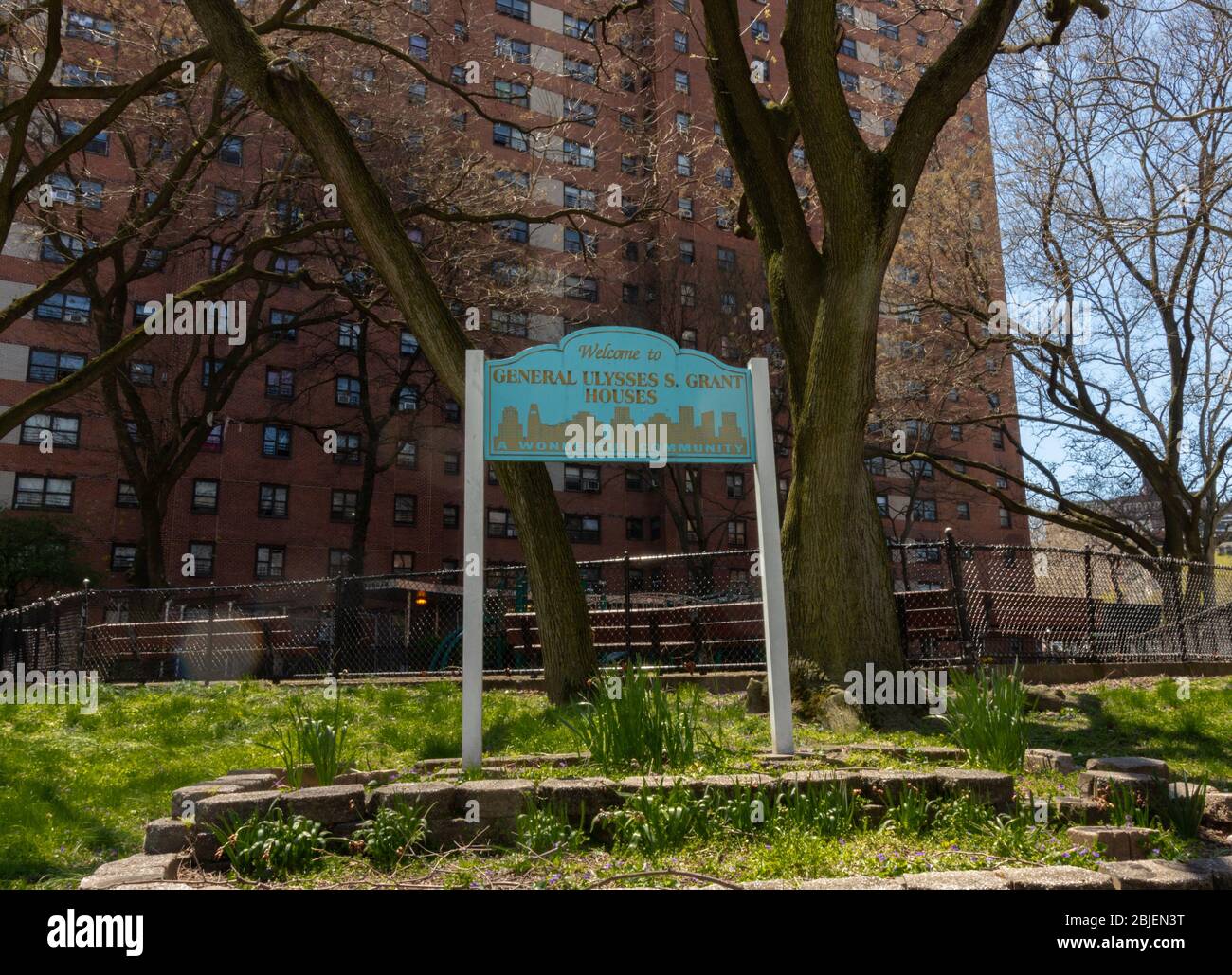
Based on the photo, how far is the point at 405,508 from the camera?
44.1m

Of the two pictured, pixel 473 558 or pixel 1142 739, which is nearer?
pixel 473 558

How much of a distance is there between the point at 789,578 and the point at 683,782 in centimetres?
450

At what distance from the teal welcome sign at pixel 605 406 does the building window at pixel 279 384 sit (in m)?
36.9

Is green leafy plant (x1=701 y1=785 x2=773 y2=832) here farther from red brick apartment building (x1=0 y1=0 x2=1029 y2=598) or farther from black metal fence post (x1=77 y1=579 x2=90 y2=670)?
red brick apartment building (x1=0 y1=0 x2=1029 y2=598)

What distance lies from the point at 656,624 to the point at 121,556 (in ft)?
102

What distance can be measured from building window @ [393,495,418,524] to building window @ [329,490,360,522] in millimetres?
1858

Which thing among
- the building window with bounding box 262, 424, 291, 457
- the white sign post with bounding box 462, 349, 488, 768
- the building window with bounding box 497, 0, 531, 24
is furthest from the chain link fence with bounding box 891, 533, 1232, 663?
the building window with bounding box 497, 0, 531, 24

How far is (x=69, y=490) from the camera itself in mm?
36938

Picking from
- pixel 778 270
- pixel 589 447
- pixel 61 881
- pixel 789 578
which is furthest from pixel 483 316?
pixel 61 881

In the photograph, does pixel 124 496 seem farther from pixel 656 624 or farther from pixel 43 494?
pixel 656 624

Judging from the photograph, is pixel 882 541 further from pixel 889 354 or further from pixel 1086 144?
pixel 889 354

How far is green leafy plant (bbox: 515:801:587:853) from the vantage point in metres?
4.74

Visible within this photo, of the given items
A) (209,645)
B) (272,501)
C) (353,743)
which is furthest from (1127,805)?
(272,501)

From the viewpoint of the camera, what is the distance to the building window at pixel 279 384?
41.6 meters
